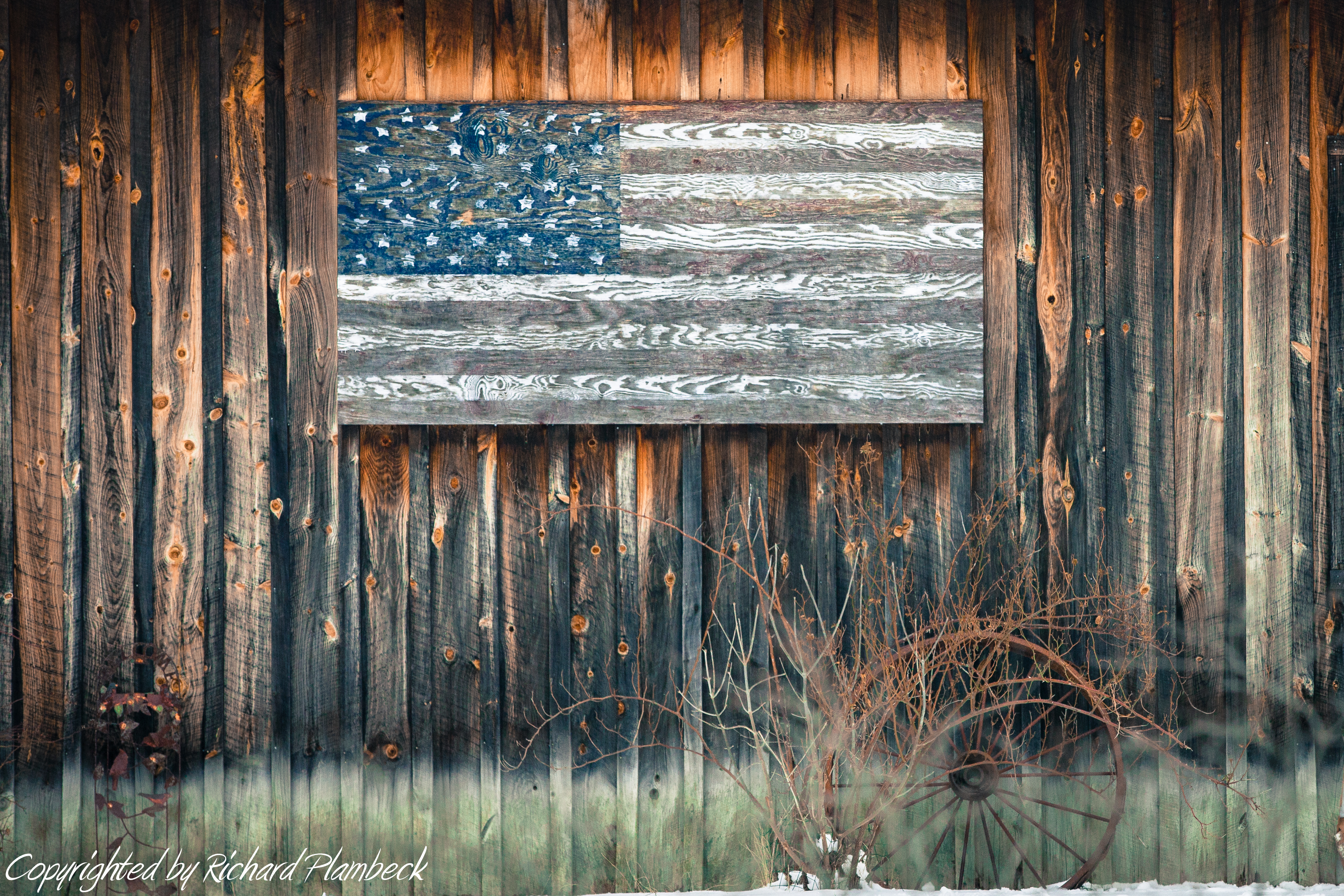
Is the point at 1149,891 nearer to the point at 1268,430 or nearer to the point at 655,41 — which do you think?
the point at 1268,430

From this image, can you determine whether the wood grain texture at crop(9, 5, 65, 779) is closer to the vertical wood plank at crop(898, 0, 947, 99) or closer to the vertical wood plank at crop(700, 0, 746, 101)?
the vertical wood plank at crop(700, 0, 746, 101)

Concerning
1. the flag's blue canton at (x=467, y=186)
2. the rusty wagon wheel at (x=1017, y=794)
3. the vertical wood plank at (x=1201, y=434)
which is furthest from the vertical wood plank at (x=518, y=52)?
the rusty wagon wheel at (x=1017, y=794)

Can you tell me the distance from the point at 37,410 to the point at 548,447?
1886 mm

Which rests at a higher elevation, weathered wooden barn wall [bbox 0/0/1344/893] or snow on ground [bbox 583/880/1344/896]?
weathered wooden barn wall [bbox 0/0/1344/893]

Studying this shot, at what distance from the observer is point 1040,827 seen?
3.46 meters

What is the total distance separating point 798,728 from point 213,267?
9.08 ft

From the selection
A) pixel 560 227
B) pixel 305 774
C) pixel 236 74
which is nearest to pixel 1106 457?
pixel 560 227

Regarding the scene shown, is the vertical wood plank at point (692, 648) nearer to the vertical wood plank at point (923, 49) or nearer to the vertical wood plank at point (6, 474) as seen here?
the vertical wood plank at point (923, 49)

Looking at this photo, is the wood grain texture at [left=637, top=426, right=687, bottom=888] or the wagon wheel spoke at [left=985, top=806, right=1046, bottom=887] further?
the wood grain texture at [left=637, top=426, right=687, bottom=888]

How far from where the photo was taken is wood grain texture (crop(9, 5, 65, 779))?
3.55 metres

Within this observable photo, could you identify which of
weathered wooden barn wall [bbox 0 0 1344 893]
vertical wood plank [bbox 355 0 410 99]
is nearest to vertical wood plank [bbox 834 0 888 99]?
weathered wooden barn wall [bbox 0 0 1344 893]

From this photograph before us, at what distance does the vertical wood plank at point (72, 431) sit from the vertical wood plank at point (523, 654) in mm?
1543

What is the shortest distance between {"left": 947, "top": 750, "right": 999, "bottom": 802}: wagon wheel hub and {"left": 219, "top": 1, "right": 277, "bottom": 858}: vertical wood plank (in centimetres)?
253

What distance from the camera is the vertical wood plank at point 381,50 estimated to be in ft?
11.8
